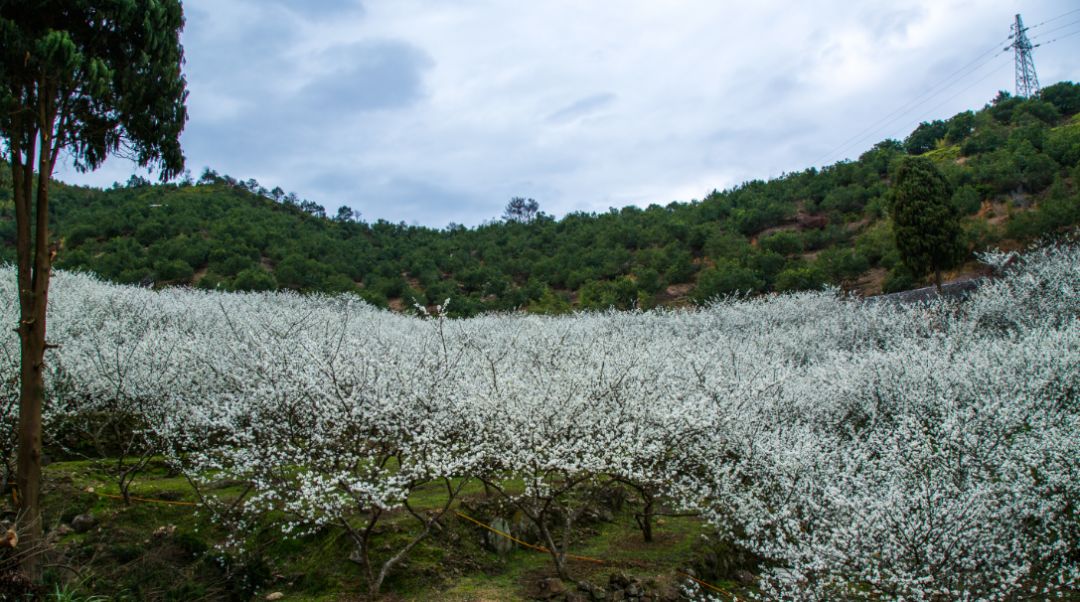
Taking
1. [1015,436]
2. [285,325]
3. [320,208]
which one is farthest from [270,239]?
[1015,436]

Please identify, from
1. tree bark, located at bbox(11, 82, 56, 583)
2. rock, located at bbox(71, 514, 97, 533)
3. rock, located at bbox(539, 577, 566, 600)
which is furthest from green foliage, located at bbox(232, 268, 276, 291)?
rock, located at bbox(539, 577, 566, 600)

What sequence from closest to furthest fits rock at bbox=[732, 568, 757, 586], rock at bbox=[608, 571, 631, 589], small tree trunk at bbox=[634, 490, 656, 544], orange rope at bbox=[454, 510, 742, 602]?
rock at bbox=[608, 571, 631, 589], orange rope at bbox=[454, 510, 742, 602], rock at bbox=[732, 568, 757, 586], small tree trunk at bbox=[634, 490, 656, 544]

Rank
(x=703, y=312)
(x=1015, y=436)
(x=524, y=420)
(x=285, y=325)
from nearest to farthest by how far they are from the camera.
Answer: (x=524, y=420)
(x=1015, y=436)
(x=285, y=325)
(x=703, y=312)

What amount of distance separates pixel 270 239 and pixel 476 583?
43.6 meters

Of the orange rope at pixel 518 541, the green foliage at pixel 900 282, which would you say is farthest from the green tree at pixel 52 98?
the green foliage at pixel 900 282

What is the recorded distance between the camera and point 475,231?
70625 millimetres

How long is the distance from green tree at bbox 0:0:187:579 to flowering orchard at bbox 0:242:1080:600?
2493 mm

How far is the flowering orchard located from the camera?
8.73m

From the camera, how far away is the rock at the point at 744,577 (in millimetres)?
10883

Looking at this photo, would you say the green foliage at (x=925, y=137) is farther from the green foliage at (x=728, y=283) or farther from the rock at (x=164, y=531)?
the rock at (x=164, y=531)

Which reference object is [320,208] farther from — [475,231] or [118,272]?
[118,272]

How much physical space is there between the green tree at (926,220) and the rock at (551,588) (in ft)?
84.8

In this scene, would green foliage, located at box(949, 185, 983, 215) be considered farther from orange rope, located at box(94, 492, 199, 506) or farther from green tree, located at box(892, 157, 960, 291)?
orange rope, located at box(94, 492, 199, 506)

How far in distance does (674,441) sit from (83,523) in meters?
10.8
